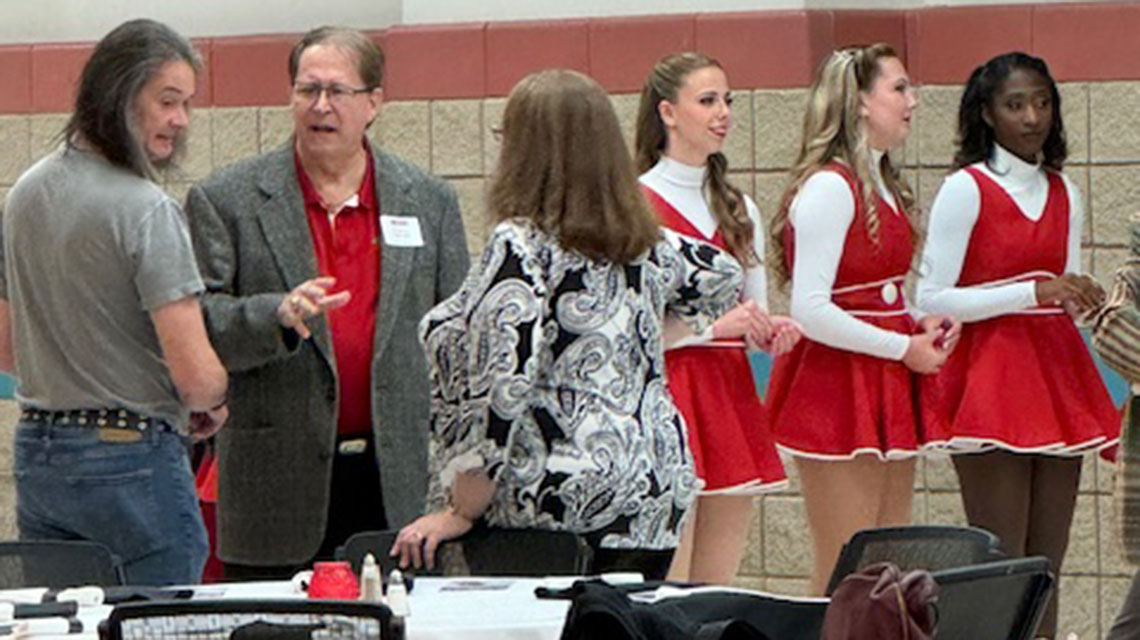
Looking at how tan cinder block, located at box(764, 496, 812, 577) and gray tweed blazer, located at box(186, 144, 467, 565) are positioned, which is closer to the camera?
gray tweed blazer, located at box(186, 144, 467, 565)

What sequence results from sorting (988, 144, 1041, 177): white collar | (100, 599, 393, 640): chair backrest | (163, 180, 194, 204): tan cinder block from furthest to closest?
1. (163, 180, 194, 204): tan cinder block
2. (988, 144, 1041, 177): white collar
3. (100, 599, 393, 640): chair backrest

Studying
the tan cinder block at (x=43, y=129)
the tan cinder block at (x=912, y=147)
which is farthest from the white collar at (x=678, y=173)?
the tan cinder block at (x=43, y=129)

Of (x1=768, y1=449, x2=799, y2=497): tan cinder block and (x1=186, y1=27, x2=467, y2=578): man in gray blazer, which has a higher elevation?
(x1=186, y1=27, x2=467, y2=578): man in gray blazer

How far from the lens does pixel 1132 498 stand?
541cm

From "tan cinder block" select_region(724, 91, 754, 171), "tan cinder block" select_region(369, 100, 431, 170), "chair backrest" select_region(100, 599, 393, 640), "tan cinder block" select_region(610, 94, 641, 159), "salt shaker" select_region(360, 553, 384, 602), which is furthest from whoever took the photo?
"tan cinder block" select_region(369, 100, 431, 170)

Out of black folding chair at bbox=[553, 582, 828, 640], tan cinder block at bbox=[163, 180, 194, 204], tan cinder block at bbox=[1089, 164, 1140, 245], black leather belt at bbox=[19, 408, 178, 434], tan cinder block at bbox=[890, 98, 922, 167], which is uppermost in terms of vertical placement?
tan cinder block at bbox=[890, 98, 922, 167]

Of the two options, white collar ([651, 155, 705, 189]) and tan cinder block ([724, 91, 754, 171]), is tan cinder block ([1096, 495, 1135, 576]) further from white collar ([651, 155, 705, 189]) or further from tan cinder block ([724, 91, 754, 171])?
white collar ([651, 155, 705, 189])

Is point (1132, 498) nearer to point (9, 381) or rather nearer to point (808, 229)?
point (808, 229)

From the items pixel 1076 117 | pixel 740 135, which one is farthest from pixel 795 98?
pixel 1076 117

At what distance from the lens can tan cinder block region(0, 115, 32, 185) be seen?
854cm

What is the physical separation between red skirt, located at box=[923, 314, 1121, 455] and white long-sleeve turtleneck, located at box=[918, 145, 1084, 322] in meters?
0.09

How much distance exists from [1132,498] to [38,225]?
2.43 meters

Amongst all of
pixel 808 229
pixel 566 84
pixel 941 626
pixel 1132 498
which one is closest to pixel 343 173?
pixel 566 84

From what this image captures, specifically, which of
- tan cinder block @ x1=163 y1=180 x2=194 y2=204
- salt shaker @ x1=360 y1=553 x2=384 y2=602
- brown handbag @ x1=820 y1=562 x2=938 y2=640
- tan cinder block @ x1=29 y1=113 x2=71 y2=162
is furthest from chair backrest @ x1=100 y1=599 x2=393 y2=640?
tan cinder block @ x1=29 y1=113 x2=71 y2=162
